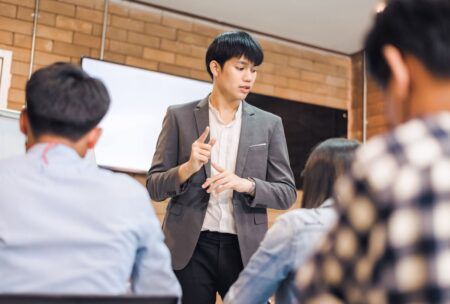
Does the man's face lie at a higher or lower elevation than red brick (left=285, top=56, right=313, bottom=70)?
lower

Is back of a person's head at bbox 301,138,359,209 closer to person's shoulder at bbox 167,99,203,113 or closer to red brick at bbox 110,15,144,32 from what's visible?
person's shoulder at bbox 167,99,203,113

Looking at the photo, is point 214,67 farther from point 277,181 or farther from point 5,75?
point 5,75

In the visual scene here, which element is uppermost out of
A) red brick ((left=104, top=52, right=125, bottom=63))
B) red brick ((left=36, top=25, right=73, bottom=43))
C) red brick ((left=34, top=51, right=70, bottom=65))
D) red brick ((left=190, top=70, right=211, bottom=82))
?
red brick ((left=36, top=25, right=73, bottom=43))

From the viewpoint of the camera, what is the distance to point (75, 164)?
1.22 m

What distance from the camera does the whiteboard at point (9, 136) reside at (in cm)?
203

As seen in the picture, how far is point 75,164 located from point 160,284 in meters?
0.33

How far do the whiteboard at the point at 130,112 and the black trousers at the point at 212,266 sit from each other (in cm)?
214

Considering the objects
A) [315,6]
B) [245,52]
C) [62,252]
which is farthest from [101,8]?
[62,252]

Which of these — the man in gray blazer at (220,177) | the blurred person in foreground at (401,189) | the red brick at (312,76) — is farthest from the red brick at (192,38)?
the blurred person in foreground at (401,189)

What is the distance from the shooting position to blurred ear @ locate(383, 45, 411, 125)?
713mm

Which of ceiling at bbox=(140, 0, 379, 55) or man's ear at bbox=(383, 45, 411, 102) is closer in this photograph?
man's ear at bbox=(383, 45, 411, 102)

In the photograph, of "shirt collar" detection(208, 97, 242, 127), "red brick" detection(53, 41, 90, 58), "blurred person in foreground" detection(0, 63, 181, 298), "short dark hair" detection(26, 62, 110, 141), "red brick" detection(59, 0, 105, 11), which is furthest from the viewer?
"red brick" detection(59, 0, 105, 11)

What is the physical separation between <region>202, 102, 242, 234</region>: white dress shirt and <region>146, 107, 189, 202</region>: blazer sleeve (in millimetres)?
148

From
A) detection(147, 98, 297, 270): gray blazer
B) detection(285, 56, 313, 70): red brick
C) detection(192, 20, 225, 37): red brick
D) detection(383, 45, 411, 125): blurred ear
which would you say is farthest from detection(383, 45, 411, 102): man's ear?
detection(285, 56, 313, 70): red brick
